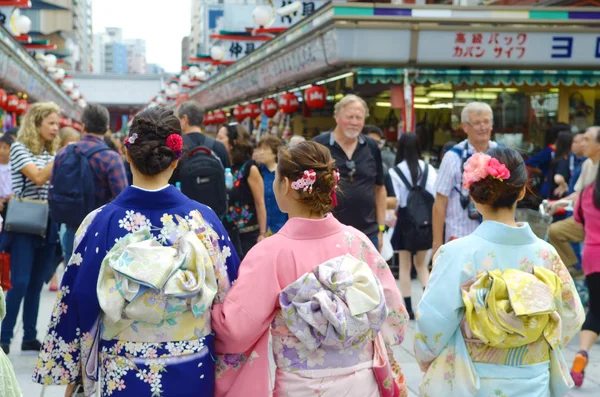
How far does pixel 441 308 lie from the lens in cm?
289

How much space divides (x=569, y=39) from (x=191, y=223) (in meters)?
9.88

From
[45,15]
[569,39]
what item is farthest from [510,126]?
[45,15]

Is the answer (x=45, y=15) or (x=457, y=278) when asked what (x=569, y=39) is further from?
(x=45, y=15)

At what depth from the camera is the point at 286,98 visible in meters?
→ 14.9

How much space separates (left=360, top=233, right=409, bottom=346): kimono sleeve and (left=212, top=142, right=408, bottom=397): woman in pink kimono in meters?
0.02

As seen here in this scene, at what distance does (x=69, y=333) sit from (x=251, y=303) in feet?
2.22

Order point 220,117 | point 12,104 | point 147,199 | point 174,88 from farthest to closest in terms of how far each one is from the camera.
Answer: point 174,88 → point 220,117 → point 12,104 → point 147,199

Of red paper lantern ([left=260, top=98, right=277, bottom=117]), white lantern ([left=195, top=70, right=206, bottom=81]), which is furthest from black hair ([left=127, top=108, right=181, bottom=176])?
white lantern ([left=195, top=70, right=206, bottom=81])

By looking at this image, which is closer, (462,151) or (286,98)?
(462,151)

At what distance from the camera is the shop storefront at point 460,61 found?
35.6ft

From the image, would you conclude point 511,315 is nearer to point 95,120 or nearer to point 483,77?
point 95,120

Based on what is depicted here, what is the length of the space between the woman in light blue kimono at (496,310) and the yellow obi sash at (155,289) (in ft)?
2.71

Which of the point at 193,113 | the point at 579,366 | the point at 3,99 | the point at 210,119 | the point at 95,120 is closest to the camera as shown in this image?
the point at 579,366

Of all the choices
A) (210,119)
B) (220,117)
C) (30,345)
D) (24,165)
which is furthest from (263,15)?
(30,345)
